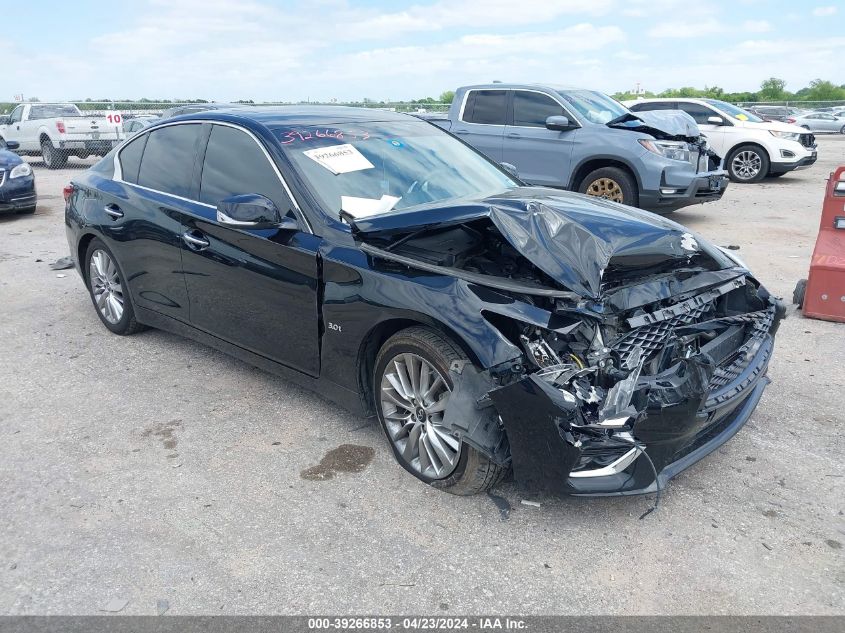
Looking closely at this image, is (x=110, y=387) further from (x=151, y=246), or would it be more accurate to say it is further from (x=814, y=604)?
(x=814, y=604)

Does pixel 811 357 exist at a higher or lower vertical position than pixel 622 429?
lower

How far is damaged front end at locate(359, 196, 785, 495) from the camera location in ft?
9.29

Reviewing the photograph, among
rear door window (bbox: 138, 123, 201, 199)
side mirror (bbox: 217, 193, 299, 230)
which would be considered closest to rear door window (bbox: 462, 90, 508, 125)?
rear door window (bbox: 138, 123, 201, 199)

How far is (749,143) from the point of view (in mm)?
13992

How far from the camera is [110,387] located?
4676 mm

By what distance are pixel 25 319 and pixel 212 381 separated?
2.51m

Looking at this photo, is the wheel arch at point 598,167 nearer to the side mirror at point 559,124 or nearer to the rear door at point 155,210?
the side mirror at point 559,124

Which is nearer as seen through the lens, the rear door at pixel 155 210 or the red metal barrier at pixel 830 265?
the rear door at pixel 155 210

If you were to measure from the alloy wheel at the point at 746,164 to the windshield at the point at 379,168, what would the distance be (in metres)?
11.3

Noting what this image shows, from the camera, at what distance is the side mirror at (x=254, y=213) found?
375cm

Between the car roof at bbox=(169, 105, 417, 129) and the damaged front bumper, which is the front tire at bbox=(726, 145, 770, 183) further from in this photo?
the damaged front bumper

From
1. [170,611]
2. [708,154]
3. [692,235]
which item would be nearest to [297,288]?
[170,611]

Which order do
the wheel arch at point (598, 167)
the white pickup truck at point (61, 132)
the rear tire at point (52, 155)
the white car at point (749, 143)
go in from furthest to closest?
the rear tire at point (52, 155) → the white pickup truck at point (61, 132) → the white car at point (749, 143) → the wheel arch at point (598, 167)

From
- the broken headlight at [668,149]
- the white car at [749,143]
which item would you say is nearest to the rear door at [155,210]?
the broken headlight at [668,149]
